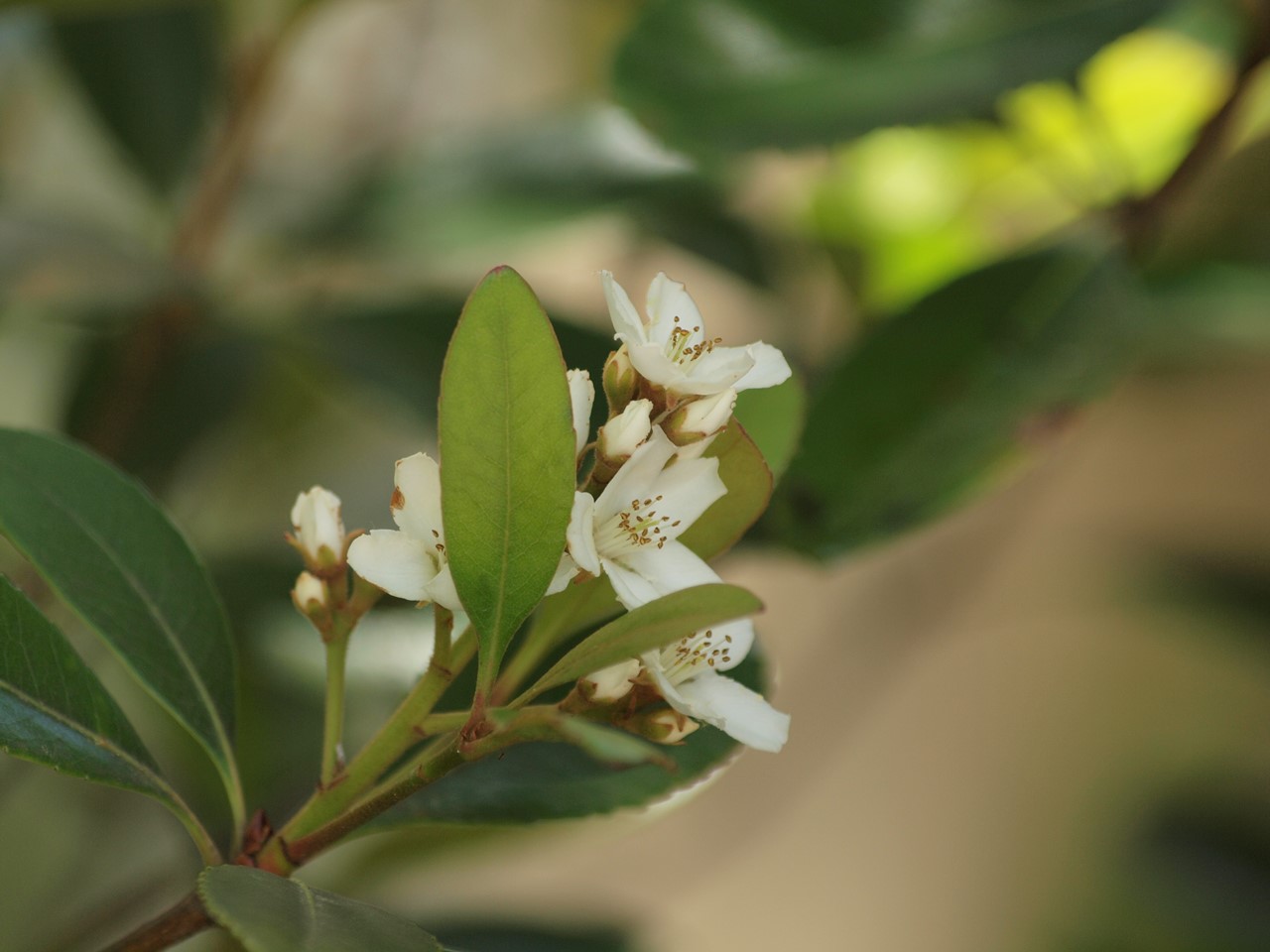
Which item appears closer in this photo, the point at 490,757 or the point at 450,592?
the point at 450,592

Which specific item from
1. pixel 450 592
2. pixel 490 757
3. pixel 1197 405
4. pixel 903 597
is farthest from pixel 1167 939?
pixel 450 592

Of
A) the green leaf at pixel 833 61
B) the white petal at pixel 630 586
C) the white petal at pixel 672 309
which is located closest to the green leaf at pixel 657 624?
the white petal at pixel 630 586

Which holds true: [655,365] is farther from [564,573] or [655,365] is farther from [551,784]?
[551,784]

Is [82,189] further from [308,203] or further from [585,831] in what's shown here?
[585,831]

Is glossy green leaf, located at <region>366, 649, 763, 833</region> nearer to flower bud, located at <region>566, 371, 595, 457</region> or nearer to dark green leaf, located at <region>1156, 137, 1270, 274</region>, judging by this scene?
flower bud, located at <region>566, 371, 595, 457</region>

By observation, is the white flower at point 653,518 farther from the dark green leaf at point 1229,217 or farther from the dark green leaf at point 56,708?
the dark green leaf at point 1229,217

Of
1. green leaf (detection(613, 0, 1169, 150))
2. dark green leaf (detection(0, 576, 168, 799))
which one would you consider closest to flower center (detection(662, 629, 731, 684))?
dark green leaf (detection(0, 576, 168, 799))
